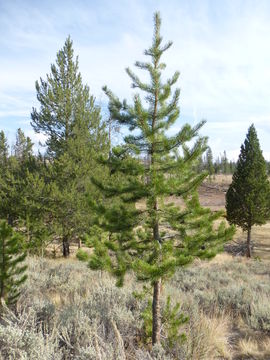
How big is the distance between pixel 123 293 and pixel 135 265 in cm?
252

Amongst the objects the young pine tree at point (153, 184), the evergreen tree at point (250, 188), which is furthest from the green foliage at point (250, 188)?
the young pine tree at point (153, 184)

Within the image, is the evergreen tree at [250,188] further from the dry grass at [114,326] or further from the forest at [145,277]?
the dry grass at [114,326]

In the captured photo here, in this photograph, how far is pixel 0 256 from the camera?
5.23 meters

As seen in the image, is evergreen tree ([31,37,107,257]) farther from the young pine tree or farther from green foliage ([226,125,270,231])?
green foliage ([226,125,270,231])

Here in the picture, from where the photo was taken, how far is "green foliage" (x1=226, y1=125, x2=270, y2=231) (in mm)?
19344

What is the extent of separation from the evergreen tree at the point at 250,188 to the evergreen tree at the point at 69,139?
446 inches

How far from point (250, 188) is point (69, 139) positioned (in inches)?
537

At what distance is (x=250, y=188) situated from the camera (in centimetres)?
1948

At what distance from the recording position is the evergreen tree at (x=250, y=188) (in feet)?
63.5

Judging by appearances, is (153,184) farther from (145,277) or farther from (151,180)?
(145,277)

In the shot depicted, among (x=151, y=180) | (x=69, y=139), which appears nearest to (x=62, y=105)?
(x=69, y=139)

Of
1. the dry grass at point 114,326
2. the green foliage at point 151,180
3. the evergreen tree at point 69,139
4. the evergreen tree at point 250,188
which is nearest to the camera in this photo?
the dry grass at point 114,326

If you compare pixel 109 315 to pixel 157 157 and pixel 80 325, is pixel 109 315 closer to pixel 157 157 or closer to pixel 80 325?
pixel 80 325

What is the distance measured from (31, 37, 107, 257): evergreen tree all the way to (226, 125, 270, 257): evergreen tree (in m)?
11.3
